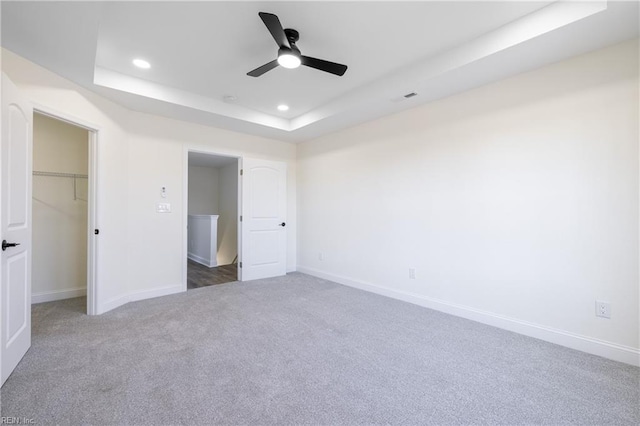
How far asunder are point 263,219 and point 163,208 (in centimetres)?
158

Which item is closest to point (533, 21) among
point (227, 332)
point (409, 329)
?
point (409, 329)

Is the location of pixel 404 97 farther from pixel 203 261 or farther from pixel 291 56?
pixel 203 261

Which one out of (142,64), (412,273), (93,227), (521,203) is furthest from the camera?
(412,273)

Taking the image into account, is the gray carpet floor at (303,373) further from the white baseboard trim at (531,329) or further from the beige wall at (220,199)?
the beige wall at (220,199)

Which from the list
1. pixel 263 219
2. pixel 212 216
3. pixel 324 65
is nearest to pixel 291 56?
pixel 324 65

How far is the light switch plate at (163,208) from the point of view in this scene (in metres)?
3.90

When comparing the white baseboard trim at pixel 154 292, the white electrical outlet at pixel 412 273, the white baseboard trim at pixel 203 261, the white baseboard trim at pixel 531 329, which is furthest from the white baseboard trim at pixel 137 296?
the white electrical outlet at pixel 412 273

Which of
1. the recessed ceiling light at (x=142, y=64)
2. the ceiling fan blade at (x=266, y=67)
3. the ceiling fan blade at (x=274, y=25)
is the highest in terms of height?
the recessed ceiling light at (x=142, y=64)

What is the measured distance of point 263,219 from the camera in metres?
4.97

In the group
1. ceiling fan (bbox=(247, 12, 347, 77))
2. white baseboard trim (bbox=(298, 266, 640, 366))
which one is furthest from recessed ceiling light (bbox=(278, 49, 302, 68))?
white baseboard trim (bbox=(298, 266, 640, 366))

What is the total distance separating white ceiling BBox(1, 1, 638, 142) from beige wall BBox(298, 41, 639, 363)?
Result: 12.1 inches

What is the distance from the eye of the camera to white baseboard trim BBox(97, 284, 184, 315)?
3.26 metres

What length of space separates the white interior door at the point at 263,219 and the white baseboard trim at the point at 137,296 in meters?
1.07

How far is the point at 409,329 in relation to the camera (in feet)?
9.27
